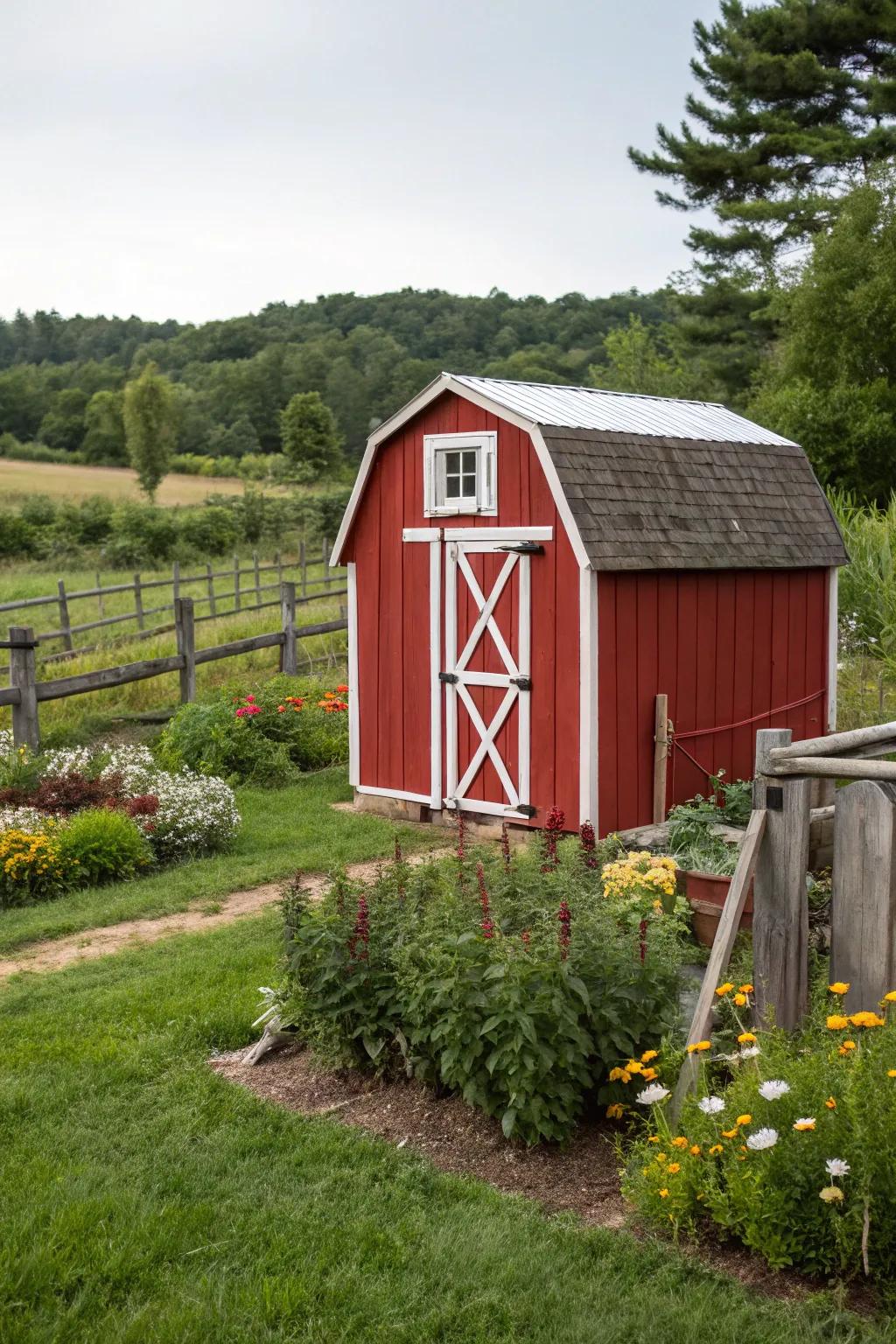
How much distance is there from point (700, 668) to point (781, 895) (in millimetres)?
5887

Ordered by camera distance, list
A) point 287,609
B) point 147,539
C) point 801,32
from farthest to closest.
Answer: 1. point 147,539
2. point 801,32
3. point 287,609

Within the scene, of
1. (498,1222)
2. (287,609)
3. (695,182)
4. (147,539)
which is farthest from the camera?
(147,539)

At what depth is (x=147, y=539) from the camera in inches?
1431

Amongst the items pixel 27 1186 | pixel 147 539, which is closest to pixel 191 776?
pixel 27 1186

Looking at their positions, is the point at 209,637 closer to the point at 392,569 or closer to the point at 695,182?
the point at 392,569

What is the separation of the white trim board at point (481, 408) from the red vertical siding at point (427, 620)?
0.08 metres

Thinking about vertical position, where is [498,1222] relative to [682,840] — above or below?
below

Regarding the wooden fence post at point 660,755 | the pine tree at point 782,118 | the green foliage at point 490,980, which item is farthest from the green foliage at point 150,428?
the green foliage at point 490,980

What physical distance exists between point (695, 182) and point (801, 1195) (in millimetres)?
33488

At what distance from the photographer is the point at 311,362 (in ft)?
204

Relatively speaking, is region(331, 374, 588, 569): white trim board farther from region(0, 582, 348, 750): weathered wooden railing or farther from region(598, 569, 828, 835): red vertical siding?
region(0, 582, 348, 750): weathered wooden railing

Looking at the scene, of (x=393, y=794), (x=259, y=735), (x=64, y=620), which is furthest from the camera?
(x=64, y=620)

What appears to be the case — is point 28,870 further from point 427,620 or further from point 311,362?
point 311,362

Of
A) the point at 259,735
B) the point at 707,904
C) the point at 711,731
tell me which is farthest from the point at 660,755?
the point at 259,735
